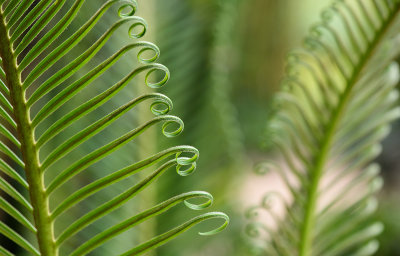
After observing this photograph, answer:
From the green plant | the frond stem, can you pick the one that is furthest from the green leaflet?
the green plant

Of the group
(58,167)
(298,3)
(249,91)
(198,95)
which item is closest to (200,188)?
(198,95)

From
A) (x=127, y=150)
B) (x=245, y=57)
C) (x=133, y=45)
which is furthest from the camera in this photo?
(x=245, y=57)

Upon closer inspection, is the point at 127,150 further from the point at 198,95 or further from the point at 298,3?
the point at 298,3

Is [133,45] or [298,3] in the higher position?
[298,3]

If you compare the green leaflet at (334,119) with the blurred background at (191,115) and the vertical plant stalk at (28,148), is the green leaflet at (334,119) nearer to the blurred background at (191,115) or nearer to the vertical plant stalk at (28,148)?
the blurred background at (191,115)

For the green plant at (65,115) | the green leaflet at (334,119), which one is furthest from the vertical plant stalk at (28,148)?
the green leaflet at (334,119)

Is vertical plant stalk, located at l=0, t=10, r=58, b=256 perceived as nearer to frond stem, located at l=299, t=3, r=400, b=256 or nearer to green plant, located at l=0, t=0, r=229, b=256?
green plant, located at l=0, t=0, r=229, b=256

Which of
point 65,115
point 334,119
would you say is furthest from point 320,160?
point 65,115

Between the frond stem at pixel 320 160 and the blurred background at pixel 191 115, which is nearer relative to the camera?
the frond stem at pixel 320 160
